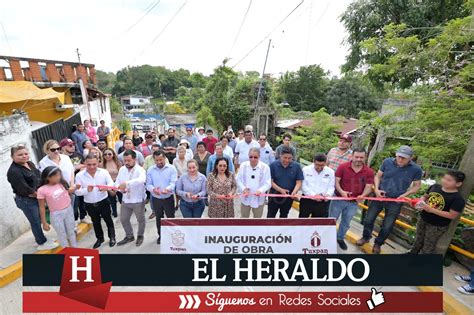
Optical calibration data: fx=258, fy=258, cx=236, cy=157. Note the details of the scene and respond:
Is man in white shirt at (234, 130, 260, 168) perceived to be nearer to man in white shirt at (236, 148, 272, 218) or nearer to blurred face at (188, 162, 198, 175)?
man in white shirt at (236, 148, 272, 218)

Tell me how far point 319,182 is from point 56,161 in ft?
14.8

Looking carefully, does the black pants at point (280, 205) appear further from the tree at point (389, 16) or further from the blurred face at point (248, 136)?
the tree at point (389, 16)

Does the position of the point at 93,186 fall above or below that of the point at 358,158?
below

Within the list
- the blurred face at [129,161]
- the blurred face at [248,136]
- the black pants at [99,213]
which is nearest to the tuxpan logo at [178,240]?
the blurred face at [129,161]

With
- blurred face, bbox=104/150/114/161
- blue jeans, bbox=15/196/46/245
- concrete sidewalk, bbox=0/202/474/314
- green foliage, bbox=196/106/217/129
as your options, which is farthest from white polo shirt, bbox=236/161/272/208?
green foliage, bbox=196/106/217/129

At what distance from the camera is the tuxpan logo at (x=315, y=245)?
3721 mm

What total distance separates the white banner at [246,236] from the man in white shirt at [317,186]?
0.71 metres

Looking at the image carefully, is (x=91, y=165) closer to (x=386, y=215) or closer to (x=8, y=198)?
(x=8, y=198)

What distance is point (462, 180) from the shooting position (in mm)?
3424

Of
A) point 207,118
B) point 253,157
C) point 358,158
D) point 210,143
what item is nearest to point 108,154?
point 210,143

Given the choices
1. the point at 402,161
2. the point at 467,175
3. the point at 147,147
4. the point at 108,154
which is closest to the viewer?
the point at 467,175

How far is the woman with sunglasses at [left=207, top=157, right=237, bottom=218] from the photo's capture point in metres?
4.23

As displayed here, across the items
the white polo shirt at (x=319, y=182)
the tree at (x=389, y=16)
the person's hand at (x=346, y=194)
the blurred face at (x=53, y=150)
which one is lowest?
the person's hand at (x=346, y=194)

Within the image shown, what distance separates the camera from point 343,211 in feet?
14.8
